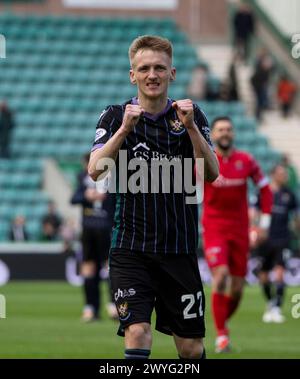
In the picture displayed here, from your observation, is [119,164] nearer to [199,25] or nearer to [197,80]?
[197,80]

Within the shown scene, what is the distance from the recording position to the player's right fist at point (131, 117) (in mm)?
7605

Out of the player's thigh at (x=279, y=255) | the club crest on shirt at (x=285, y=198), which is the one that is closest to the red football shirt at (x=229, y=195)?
the player's thigh at (x=279, y=255)

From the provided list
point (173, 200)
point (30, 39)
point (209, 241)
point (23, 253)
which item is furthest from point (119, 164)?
point (30, 39)

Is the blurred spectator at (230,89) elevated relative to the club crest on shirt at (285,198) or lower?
elevated

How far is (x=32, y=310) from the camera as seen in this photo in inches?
719

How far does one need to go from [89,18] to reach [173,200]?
98.6 ft

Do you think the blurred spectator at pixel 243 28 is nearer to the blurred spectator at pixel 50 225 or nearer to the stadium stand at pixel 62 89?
the stadium stand at pixel 62 89

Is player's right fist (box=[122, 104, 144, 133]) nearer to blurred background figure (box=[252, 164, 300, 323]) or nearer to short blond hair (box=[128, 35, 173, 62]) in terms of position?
short blond hair (box=[128, 35, 173, 62])

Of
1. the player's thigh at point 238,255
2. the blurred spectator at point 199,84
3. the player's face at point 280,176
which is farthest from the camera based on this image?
the blurred spectator at point 199,84

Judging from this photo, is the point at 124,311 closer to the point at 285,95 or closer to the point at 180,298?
the point at 180,298

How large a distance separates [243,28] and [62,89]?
556cm

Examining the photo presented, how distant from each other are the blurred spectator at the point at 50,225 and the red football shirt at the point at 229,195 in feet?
48.9

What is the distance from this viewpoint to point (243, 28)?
36.1 m

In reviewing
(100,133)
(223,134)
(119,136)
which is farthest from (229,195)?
(119,136)
